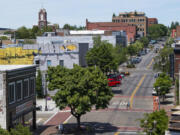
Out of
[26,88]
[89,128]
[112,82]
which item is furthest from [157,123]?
[112,82]

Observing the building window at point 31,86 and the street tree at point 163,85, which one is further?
the street tree at point 163,85

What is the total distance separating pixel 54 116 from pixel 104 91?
44.2 ft

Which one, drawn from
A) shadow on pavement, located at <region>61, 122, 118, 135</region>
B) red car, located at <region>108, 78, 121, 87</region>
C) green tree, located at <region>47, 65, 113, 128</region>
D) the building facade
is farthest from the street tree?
the building facade

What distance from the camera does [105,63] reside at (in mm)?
72688

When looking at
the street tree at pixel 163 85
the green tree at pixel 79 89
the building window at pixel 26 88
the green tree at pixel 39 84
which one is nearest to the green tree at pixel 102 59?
the green tree at pixel 39 84

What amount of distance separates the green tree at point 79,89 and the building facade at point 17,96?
2.82 m

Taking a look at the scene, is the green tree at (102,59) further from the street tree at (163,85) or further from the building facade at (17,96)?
the building facade at (17,96)

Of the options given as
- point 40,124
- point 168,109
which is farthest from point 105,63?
point 40,124

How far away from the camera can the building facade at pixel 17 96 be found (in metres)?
36.7

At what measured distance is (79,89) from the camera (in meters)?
40.1

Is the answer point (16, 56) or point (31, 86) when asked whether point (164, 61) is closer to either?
point (16, 56)

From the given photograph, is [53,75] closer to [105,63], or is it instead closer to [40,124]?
[40,124]

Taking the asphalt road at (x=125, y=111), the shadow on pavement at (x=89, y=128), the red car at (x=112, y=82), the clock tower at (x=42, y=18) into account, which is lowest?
the shadow on pavement at (x=89, y=128)

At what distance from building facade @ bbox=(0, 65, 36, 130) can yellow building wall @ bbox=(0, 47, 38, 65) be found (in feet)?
91.3
